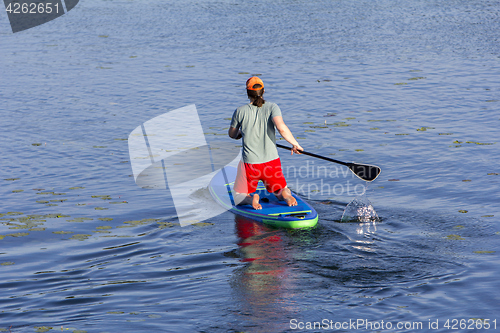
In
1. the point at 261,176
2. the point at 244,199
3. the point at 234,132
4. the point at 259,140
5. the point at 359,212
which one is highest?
the point at 234,132

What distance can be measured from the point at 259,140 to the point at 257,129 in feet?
0.55

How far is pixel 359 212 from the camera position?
25.6 feet

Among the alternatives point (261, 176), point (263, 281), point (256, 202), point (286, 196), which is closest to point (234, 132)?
point (261, 176)

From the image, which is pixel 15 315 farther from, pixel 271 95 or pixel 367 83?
pixel 367 83

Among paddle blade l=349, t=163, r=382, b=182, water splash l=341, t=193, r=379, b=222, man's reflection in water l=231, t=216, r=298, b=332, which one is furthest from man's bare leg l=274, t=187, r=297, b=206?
paddle blade l=349, t=163, r=382, b=182

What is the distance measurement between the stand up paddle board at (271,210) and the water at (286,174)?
16 cm

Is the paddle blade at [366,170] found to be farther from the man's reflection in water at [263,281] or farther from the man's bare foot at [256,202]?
the man's reflection in water at [263,281]

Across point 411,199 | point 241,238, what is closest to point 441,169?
point 411,199

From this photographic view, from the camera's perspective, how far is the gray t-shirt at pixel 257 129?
7.39 metres

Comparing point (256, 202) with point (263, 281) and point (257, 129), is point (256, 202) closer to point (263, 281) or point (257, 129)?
point (257, 129)

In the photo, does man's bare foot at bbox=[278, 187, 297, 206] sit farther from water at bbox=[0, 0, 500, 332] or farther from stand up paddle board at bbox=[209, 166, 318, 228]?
water at bbox=[0, 0, 500, 332]

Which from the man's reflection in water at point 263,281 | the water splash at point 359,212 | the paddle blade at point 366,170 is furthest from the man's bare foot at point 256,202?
the paddle blade at point 366,170

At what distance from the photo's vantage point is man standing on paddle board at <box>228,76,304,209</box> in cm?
727

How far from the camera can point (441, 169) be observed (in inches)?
389
